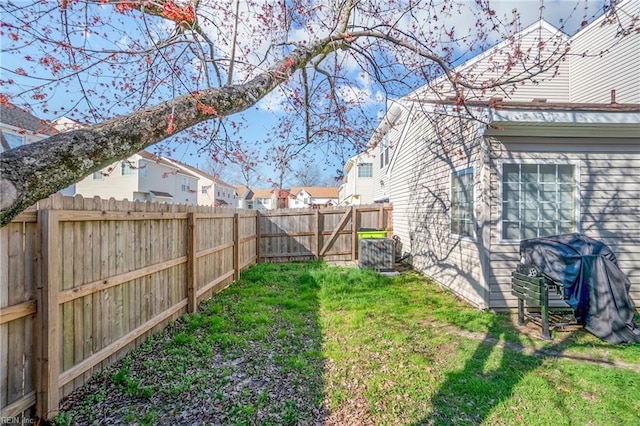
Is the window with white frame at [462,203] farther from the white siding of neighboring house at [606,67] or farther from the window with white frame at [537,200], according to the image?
the white siding of neighboring house at [606,67]

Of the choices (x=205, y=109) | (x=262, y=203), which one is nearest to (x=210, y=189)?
(x=262, y=203)

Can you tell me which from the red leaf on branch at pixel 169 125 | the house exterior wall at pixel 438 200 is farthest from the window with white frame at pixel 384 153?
the red leaf on branch at pixel 169 125

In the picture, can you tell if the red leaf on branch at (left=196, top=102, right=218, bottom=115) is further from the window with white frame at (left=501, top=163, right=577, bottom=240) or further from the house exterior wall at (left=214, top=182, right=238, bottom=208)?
the house exterior wall at (left=214, top=182, right=238, bottom=208)

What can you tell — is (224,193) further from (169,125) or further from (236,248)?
(169,125)

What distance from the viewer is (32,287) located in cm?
249

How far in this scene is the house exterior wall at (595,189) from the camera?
17.7 feet

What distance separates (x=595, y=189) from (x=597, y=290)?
214cm

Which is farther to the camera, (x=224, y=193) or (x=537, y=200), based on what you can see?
(x=224, y=193)

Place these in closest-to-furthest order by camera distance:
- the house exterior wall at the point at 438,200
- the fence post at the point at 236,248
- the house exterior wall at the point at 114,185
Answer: the house exterior wall at the point at 438,200
the fence post at the point at 236,248
the house exterior wall at the point at 114,185

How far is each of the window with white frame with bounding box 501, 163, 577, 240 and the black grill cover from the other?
1.15 metres

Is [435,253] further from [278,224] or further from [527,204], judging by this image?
[278,224]

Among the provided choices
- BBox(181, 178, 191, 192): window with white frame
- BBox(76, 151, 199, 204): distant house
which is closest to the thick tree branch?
BBox(76, 151, 199, 204): distant house

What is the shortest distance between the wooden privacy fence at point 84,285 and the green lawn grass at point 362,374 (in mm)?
297

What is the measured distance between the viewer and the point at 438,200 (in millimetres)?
7516
